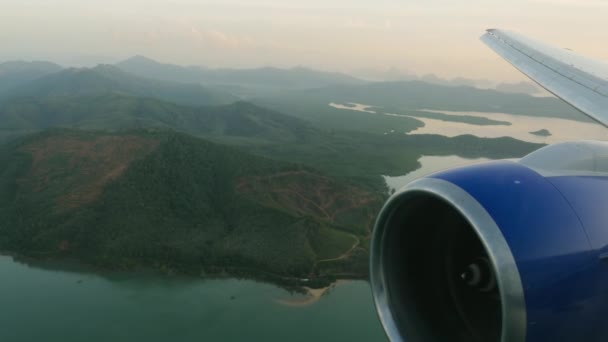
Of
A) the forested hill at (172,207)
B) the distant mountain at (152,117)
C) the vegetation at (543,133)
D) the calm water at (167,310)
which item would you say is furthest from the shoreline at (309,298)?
the vegetation at (543,133)

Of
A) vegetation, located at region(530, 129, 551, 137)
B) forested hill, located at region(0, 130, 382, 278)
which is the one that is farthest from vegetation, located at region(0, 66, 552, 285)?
vegetation, located at region(530, 129, 551, 137)

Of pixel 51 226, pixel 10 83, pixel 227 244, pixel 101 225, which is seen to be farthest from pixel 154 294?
pixel 10 83

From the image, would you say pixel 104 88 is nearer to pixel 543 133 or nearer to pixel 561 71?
pixel 543 133

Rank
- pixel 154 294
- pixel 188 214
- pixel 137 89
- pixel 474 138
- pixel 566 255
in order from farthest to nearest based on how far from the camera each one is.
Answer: pixel 137 89, pixel 474 138, pixel 188 214, pixel 154 294, pixel 566 255

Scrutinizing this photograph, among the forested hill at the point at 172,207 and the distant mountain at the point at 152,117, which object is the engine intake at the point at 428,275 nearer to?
the forested hill at the point at 172,207

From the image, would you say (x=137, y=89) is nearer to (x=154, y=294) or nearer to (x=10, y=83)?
(x=10, y=83)

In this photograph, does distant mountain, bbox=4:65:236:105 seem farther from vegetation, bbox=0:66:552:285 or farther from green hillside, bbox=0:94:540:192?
vegetation, bbox=0:66:552:285
